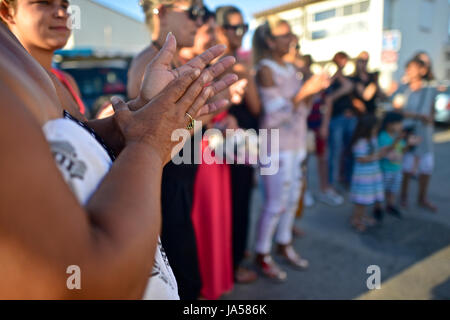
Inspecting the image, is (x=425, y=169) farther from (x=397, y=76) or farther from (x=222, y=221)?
(x=397, y=76)

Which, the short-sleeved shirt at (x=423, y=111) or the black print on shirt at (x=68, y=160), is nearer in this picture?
the black print on shirt at (x=68, y=160)

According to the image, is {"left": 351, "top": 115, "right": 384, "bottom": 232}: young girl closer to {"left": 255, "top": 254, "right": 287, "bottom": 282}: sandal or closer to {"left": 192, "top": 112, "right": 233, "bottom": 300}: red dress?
{"left": 255, "top": 254, "right": 287, "bottom": 282}: sandal

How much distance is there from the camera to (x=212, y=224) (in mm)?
2328

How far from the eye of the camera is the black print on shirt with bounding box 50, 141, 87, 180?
1.79 feet

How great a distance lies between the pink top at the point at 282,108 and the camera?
272 centimetres

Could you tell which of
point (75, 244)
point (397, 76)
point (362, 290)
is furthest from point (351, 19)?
point (75, 244)

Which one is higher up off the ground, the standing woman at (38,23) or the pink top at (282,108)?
the standing woman at (38,23)

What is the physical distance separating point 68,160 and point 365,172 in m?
3.47

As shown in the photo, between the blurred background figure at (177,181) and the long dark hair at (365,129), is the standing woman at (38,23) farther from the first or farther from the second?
the long dark hair at (365,129)

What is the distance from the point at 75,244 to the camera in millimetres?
451

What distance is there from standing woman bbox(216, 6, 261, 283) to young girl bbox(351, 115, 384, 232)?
1.38 m

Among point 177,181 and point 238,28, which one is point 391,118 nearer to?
point 238,28

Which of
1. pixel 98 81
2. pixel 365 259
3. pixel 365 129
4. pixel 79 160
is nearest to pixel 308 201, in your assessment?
pixel 365 129

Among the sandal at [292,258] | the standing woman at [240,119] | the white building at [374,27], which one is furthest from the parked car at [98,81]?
the white building at [374,27]
